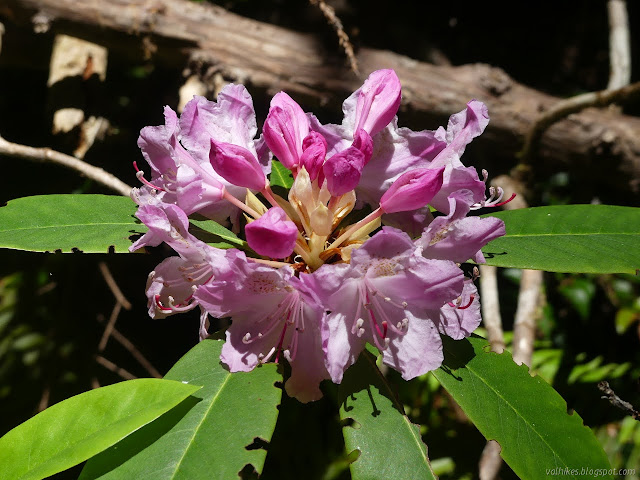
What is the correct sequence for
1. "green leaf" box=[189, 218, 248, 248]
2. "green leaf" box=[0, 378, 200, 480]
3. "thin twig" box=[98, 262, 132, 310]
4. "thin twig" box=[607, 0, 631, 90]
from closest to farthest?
"green leaf" box=[0, 378, 200, 480]
"green leaf" box=[189, 218, 248, 248]
"thin twig" box=[98, 262, 132, 310]
"thin twig" box=[607, 0, 631, 90]

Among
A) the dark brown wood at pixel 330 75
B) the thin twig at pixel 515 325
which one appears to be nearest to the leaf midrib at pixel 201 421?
the thin twig at pixel 515 325

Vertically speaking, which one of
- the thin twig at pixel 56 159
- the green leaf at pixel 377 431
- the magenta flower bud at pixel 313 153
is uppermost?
the magenta flower bud at pixel 313 153

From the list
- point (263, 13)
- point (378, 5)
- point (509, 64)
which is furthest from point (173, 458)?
point (509, 64)

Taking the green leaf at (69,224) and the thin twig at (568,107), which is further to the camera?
the thin twig at (568,107)

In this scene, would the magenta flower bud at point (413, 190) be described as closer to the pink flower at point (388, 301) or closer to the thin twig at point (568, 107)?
the pink flower at point (388, 301)

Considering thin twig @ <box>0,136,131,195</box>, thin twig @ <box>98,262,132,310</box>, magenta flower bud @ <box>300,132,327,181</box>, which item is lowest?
thin twig @ <box>98,262,132,310</box>

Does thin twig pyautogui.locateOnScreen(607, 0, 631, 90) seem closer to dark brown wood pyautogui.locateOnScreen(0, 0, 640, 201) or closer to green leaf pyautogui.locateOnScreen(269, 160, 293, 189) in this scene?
dark brown wood pyautogui.locateOnScreen(0, 0, 640, 201)

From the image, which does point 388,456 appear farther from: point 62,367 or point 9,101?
point 9,101

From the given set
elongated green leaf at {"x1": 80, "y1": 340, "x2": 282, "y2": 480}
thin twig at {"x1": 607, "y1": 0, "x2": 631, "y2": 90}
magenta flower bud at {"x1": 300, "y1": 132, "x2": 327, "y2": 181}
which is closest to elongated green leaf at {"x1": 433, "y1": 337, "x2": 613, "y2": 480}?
elongated green leaf at {"x1": 80, "y1": 340, "x2": 282, "y2": 480}
